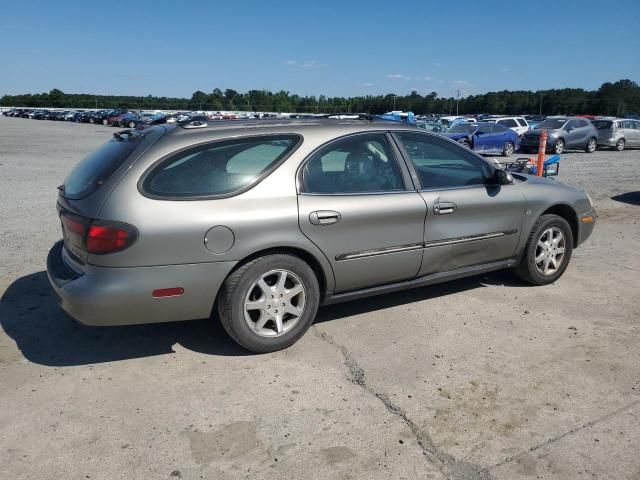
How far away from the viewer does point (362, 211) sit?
4082 millimetres

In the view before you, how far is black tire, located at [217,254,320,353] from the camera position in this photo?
366 cm

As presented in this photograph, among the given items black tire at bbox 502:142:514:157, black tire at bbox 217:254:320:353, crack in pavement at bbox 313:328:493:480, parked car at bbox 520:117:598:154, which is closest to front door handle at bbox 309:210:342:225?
black tire at bbox 217:254:320:353

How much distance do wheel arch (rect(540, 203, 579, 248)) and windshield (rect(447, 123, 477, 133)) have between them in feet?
55.6

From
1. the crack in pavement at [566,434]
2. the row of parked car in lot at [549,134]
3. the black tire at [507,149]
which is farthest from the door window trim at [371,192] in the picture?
the black tire at [507,149]

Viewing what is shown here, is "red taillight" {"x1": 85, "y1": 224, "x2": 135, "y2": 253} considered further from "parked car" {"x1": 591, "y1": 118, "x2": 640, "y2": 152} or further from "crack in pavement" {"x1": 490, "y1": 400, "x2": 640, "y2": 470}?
"parked car" {"x1": 591, "y1": 118, "x2": 640, "y2": 152}

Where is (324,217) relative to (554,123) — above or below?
below

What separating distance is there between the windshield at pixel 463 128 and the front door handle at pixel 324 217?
19.1 meters

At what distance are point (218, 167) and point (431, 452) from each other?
2211 millimetres

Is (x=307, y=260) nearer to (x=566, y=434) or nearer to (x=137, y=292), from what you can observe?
(x=137, y=292)

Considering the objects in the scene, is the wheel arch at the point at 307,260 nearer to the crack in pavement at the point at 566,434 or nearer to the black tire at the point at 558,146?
the crack in pavement at the point at 566,434

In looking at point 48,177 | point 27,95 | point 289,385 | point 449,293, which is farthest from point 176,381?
point 27,95

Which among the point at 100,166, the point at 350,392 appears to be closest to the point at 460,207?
the point at 350,392

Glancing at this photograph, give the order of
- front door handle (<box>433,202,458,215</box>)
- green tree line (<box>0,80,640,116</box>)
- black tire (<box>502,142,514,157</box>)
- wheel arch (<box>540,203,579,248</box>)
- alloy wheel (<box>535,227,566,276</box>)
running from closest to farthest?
front door handle (<box>433,202,458,215</box>) → alloy wheel (<box>535,227,566,276</box>) → wheel arch (<box>540,203,579,248</box>) → black tire (<box>502,142,514,157</box>) → green tree line (<box>0,80,640,116</box>)

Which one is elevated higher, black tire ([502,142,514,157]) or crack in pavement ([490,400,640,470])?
black tire ([502,142,514,157])
